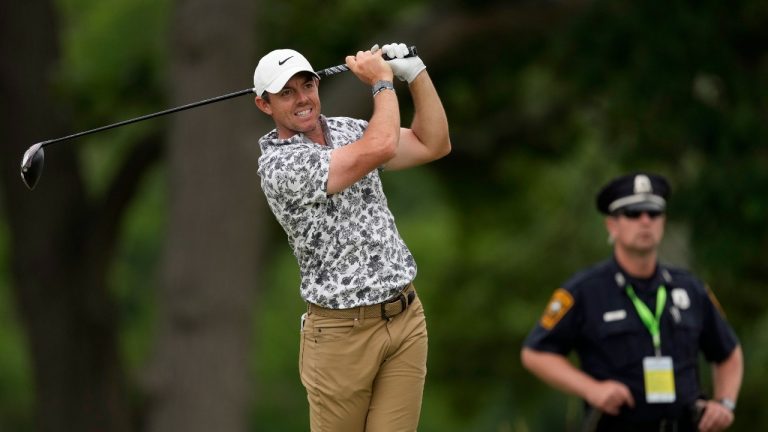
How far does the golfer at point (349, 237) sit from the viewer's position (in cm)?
456

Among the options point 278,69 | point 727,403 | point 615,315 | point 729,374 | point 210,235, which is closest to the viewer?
point 278,69

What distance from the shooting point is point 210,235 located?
11969mm

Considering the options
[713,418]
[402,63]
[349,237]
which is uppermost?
[402,63]

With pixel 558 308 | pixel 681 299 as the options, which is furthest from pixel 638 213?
pixel 558 308

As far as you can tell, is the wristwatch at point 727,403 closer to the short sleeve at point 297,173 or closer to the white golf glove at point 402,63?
the white golf glove at point 402,63

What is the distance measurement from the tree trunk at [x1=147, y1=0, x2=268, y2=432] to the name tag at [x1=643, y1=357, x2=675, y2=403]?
20.2 ft

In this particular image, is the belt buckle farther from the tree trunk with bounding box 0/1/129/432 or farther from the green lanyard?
the tree trunk with bounding box 0/1/129/432

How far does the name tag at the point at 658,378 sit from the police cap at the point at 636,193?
56cm

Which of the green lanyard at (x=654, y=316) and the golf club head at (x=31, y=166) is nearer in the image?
the golf club head at (x=31, y=166)

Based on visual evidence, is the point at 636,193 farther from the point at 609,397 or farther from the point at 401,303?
the point at 401,303

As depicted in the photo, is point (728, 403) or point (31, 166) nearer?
point (31, 166)

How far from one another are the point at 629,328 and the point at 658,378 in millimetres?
203

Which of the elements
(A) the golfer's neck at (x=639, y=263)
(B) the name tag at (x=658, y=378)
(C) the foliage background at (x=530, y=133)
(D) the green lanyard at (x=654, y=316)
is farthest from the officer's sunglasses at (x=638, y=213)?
(C) the foliage background at (x=530, y=133)

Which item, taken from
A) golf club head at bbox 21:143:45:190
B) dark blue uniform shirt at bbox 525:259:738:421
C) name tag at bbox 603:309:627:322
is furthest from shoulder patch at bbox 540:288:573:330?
golf club head at bbox 21:143:45:190
